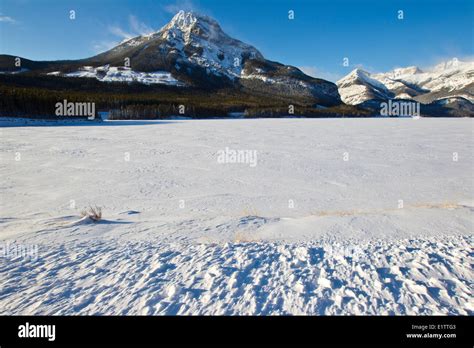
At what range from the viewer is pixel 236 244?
502 cm

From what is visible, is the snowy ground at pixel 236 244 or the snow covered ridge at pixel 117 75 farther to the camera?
the snow covered ridge at pixel 117 75

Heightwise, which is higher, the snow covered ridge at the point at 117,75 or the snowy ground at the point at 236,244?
the snow covered ridge at the point at 117,75

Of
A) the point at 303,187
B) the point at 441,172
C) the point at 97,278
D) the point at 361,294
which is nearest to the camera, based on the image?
the point at 361,294

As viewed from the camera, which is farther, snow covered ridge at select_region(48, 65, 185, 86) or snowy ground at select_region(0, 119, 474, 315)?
snow covered ridge at select_region(48, 65, 185, 86)

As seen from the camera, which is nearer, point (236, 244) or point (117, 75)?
point (236, 244)

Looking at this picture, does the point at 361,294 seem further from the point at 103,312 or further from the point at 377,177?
the point at 377,177

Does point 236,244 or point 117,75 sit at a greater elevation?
point 117,75

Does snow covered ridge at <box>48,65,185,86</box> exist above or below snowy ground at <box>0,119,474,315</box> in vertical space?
above

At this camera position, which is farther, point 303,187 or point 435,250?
point 303,187

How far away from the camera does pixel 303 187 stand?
10.1 meters

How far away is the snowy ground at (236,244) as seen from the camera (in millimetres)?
3439

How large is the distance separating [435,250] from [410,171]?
8.97m

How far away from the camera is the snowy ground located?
3439mm
